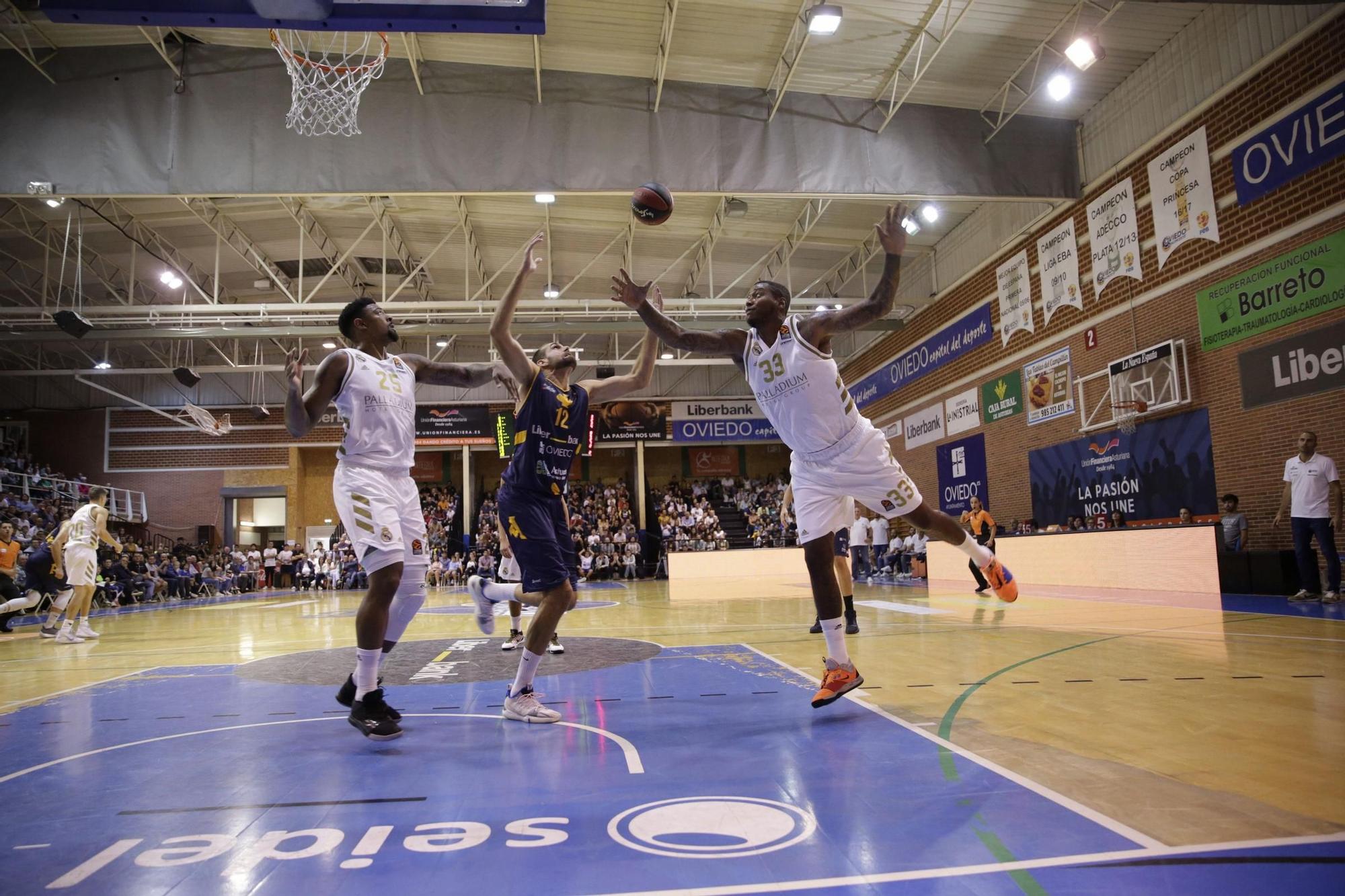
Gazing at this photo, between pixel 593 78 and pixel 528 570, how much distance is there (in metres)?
11.6

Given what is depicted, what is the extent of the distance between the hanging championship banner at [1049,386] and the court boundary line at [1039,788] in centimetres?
1386

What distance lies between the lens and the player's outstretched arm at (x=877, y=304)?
4.21 meters

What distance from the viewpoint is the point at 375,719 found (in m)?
3.86

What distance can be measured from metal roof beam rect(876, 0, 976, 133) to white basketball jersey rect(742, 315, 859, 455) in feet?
32.6

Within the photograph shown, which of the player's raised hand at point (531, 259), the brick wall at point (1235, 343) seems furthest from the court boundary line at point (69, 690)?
the brick wall at point (1235, 343)

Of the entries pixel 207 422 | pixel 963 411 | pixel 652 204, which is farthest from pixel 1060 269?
pixel 207 422

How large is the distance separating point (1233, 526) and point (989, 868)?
12248 millimetres

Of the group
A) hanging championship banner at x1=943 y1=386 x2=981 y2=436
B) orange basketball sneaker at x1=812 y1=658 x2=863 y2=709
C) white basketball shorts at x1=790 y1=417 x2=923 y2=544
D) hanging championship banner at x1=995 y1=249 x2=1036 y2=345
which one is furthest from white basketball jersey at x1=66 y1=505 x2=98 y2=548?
hanging championship banner at x1=943 y1=386 x2=981 y2=436

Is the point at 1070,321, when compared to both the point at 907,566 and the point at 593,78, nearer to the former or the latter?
the point at 907,566

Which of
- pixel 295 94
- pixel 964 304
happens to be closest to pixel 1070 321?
pixel 964 304

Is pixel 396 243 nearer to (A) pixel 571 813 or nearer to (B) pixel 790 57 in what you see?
(B) pixel 790 57

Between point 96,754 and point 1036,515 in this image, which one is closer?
point 96,754

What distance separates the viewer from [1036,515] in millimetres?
16969

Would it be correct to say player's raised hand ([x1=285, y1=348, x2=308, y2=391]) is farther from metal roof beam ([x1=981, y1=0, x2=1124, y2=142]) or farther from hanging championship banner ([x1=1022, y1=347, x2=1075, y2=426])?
hanging championship banner ([x1=1022, y1=347, x2=1075, y2=426])
